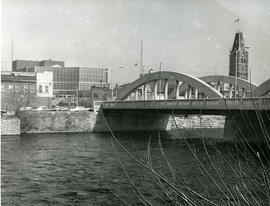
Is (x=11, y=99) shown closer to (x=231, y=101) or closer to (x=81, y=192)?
(x=231, y=101)

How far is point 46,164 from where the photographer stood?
2817 centimetres

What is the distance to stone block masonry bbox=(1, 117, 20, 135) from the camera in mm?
53469

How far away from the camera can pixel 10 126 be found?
5416 centimetres

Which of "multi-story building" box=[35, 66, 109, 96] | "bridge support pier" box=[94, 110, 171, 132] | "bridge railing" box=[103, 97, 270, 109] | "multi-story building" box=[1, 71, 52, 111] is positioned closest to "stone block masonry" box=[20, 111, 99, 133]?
"bridge support pier" box=[94, 110, 171, 132]

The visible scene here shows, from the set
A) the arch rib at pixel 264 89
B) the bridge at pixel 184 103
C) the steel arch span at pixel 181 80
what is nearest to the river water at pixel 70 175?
the bridge at pixel 184 103

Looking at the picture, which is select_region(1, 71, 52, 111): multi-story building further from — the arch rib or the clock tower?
the clock tower

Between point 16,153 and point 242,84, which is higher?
point 242,84

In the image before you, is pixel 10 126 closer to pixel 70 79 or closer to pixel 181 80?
pixel 181 80

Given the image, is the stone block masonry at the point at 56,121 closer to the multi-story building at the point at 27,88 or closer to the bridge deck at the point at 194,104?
the bridge deck at the point at 194,104

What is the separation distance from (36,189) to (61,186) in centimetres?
133

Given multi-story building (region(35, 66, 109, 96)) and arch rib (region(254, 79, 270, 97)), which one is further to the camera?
multi-story building (region(35, 66, 109, 96))

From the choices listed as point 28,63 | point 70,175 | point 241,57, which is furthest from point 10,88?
point 28,63

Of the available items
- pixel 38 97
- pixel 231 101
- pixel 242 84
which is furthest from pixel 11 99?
pixel 231 101

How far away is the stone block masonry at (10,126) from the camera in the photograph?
53.5 metres
